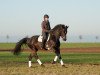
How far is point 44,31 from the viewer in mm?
20641

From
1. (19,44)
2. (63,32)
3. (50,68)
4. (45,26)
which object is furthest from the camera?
(19,44)

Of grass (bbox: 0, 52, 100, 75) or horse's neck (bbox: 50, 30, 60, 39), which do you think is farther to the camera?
horse's neck (bbox: 50, 30, 60, 39)

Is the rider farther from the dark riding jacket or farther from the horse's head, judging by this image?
the horse's head

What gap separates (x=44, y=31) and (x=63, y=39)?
4.37ft

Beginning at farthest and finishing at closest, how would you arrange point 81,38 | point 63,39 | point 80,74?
point 81,38, point 63,39, point 80,74

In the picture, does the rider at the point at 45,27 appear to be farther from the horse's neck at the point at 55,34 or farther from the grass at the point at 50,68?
the grass at the point at 50,68

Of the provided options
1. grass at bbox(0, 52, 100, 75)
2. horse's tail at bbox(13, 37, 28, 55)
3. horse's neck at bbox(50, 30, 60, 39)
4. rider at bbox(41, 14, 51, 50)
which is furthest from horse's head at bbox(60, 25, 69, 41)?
horse's tail at bbox(13, 37, 28, 55)

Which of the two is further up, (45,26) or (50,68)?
(45,26)

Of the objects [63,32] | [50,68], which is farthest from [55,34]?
[50,68]

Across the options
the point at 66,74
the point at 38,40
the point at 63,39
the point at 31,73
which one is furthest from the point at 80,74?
the point at 38,40

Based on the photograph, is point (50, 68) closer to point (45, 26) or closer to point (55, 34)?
point (55, 34)

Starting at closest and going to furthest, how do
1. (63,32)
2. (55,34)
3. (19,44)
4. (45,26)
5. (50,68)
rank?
(50,68), (63,32), (55,34), (45,26), (19,44)

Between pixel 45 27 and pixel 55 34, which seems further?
pixel 45 27

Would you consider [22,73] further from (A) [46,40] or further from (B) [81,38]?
(B) [81,38]
